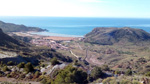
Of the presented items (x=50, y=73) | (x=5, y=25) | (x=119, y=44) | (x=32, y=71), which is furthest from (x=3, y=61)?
(x=5, y=25)

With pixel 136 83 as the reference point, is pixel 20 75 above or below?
below

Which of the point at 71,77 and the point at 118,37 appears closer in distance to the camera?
the point at 71,77

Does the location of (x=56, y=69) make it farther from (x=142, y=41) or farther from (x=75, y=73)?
(x=142, y=41)

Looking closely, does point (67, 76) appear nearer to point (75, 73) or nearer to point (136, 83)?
point (75, 73)

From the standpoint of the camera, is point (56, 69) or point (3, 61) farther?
point (3, 61)

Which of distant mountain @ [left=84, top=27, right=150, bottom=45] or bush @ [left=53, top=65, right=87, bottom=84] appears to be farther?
distant mountain @ [left=84, top=27, right=150, bottom=45]

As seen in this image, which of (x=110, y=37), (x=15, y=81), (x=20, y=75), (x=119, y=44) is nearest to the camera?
(x=15, y=81)

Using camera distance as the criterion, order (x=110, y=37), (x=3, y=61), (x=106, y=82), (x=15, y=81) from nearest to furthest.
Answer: (x=106, y=82) → (x=15, y=81) → (x=3, y=61) → (x=110, y=37)

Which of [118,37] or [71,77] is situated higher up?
[71,77]

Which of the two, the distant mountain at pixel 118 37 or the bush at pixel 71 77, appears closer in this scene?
the bush at pixel 71 77
